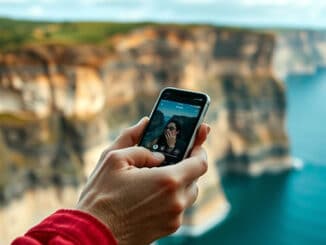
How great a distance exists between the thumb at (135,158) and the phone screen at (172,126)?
0.04m

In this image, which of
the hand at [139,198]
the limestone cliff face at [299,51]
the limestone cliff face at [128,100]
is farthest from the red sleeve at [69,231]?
the limestone cliff face at [299,51]

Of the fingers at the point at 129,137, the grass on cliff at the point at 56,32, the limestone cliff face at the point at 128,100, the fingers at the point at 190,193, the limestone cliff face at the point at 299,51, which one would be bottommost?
the limestone cliff face at the point at 299,51

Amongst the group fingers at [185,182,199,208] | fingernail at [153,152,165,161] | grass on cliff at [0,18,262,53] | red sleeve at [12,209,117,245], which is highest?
fingernail at [153,152,165,161]

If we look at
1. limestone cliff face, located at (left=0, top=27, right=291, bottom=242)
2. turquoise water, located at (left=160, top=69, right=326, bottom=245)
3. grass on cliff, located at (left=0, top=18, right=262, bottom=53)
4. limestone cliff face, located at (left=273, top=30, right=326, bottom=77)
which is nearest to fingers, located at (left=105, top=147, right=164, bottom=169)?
limestone cliff face, located at (left=0, top=27, right=291, bottom=242)

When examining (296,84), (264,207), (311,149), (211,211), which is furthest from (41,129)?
(296,84)

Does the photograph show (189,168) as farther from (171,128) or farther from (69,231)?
(171,128)

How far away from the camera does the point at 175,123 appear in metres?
1.10

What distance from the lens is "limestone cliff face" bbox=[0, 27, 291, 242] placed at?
9.99 metres

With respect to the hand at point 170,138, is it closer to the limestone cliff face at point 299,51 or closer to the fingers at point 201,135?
the fingers at point 201,135

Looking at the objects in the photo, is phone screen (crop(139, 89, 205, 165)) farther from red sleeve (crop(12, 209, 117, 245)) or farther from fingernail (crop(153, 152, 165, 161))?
red sleeve (crop(12, 209, 117, 245))

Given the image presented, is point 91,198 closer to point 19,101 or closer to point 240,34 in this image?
point 19,101

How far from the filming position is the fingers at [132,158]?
803mm

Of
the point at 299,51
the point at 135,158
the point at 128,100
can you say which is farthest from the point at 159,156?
the point at 299,51

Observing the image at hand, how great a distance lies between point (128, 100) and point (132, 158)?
12.8 metres
